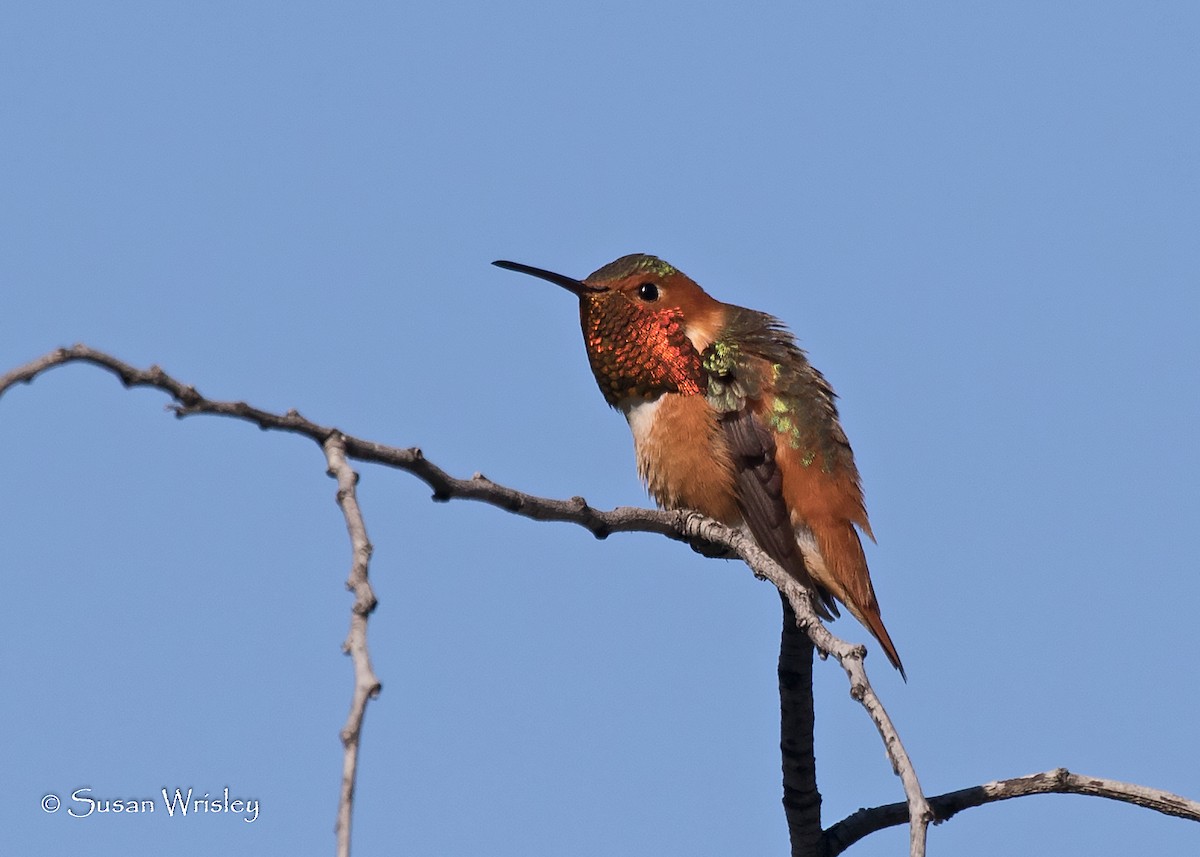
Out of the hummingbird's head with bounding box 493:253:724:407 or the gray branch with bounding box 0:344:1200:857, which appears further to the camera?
the hummingbird's head with bounding box 493:253:724:407

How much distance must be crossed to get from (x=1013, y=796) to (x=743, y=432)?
2.88 m

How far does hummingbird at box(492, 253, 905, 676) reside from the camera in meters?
7.20

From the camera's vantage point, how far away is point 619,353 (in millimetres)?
7637

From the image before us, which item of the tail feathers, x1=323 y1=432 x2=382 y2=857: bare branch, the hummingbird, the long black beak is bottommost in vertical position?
x1=323 y1=432 x2=382 y2=857: bare branch

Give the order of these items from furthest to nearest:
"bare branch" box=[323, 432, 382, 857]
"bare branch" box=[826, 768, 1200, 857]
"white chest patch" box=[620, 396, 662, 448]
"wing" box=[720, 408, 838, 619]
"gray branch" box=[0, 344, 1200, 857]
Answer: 1. "white chest patch" box=[620, 396, 662, 448]
2. "wing" box=[720, 408, 838, 619]
3. "bare branch" box=[826, 768, 1200, 857]
4. "gray branch" box=[0, 344, 1200, 857]
5. "bare branch" box=[323, 432, 382, 857]

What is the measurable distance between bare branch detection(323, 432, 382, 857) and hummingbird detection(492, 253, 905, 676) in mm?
4284

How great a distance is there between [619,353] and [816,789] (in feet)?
9.47

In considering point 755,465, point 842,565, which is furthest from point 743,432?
point 842,565

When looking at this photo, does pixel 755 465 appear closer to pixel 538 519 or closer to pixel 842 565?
pixel 842 565

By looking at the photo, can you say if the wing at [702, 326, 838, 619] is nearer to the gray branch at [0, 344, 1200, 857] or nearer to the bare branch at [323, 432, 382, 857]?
the gray branch at [0, 344, 1200, 857]

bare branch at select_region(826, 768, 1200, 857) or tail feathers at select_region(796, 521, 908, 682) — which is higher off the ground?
tail feathers at select_region(796, 521, 908, 682)

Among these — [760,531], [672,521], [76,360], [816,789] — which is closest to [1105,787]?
[816,789]

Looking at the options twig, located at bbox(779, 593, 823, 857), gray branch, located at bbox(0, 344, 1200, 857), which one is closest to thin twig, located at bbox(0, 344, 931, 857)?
gray branch, located at bbox(0, 344, 1200, 857)

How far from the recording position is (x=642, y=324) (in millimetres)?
7688
